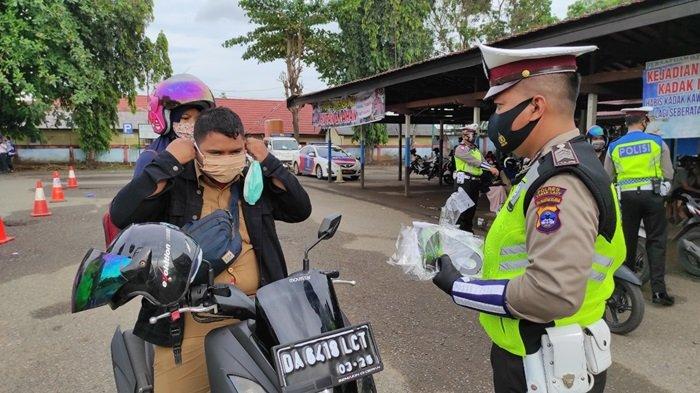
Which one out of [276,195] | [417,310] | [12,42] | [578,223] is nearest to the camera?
[578,223]

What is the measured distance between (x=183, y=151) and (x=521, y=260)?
4.97 feet

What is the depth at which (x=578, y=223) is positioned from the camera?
4.41ft

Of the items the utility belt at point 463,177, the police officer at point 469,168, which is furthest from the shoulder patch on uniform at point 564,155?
the utility belt at point 463,177

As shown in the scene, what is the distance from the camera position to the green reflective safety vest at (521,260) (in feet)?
4.98

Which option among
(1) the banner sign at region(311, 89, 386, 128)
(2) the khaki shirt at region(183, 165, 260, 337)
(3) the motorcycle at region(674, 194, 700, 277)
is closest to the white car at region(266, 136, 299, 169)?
(1) the banner sign at region(311, 89, 386, 128)

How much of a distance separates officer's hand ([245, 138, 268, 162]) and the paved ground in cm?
181

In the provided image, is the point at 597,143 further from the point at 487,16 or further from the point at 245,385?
the point at 487,16

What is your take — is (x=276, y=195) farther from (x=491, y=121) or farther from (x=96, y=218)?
(x=96, y=218)

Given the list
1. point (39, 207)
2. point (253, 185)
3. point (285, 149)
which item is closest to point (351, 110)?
point (39, 207)

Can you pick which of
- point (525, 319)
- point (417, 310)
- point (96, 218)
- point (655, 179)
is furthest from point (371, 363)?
point (96, 218)

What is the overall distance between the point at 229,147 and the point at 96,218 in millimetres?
8974

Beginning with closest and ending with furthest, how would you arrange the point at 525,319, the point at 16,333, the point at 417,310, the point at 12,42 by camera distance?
the point at 525,319, the point at 16,333, the point at 417,310, the point at 12,42

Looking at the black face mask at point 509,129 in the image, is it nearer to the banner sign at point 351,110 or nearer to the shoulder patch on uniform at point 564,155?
the shoulder patch on uniform at point 564,155

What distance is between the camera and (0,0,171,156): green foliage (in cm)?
1698
